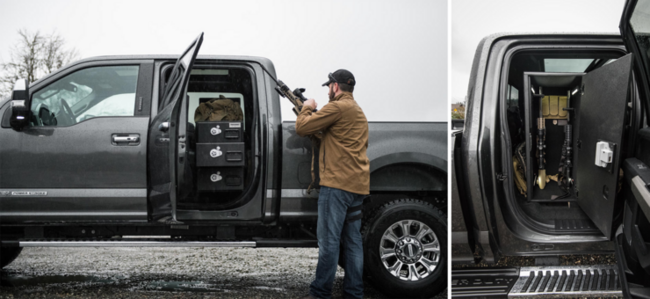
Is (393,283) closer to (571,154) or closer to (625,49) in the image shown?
(571,154)

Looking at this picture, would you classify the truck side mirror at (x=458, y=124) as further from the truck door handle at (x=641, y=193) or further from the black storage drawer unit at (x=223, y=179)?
the black storage drawer unit at (x=223, y=179)

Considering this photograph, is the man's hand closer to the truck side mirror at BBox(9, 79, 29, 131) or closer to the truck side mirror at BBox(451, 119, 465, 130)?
the truck side mirror at BBox(451, 119, 465, 130)

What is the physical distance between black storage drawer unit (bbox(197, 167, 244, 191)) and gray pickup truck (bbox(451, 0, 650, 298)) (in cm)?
137

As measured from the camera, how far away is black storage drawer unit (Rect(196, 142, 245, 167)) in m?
3.12

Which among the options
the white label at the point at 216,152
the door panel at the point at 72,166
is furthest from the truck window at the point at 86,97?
the white label at the point at 216,152

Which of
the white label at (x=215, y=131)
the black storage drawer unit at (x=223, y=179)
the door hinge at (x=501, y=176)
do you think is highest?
the white label at (x=215, y=131)

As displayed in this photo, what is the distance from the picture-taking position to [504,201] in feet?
8.36

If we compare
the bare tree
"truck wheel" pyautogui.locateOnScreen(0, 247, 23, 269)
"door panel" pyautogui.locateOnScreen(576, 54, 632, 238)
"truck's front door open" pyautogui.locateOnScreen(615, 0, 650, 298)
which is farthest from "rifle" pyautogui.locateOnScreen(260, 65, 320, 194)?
"truck wheel" pyautogui.locateOnScreen(0, 247, 23, 269)

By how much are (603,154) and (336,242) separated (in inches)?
57.7

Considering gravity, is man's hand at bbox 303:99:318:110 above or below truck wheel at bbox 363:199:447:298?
above

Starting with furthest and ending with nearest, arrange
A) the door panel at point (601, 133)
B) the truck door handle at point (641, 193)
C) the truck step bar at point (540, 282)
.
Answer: the truck step bar at point (540, 282)
the door panel at point (601, 133)
the truck door handle at point (641, 193)

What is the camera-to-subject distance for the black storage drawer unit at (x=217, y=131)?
10.3 feet

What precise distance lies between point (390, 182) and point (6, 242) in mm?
2420

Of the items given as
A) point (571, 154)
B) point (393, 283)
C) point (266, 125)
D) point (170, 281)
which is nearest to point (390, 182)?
point (393, 283)
